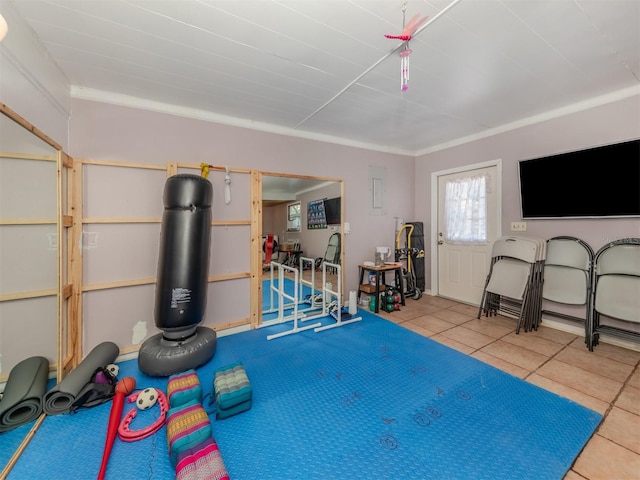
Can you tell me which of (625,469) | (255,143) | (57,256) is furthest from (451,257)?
(57,256)

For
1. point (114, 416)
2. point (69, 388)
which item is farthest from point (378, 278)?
point (69, 388)

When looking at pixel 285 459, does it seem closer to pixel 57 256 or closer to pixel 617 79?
pixel 57 256

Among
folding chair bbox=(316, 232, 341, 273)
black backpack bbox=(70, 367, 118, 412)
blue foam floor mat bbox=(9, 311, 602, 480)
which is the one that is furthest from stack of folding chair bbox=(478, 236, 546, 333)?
black backpack bbox=(70, 367, 118, 412)

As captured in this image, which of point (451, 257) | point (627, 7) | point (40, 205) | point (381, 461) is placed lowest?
point (381, 461)

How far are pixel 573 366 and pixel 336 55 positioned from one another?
134 inches

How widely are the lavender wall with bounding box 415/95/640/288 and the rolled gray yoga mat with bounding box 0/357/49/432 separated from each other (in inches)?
199

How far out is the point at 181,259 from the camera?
2.25 m

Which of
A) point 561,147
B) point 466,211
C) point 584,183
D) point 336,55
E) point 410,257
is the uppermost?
point 336,55

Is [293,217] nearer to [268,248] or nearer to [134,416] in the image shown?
[268,248]

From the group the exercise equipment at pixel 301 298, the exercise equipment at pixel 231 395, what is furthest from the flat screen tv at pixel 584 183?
the exercise equipment at pixel 231 395

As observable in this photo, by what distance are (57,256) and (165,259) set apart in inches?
30.7

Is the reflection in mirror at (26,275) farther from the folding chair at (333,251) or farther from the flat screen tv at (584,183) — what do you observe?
the flat screen tv at (584,183)

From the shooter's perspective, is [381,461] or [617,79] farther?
[617,79]

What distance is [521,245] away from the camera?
10.6 ft
